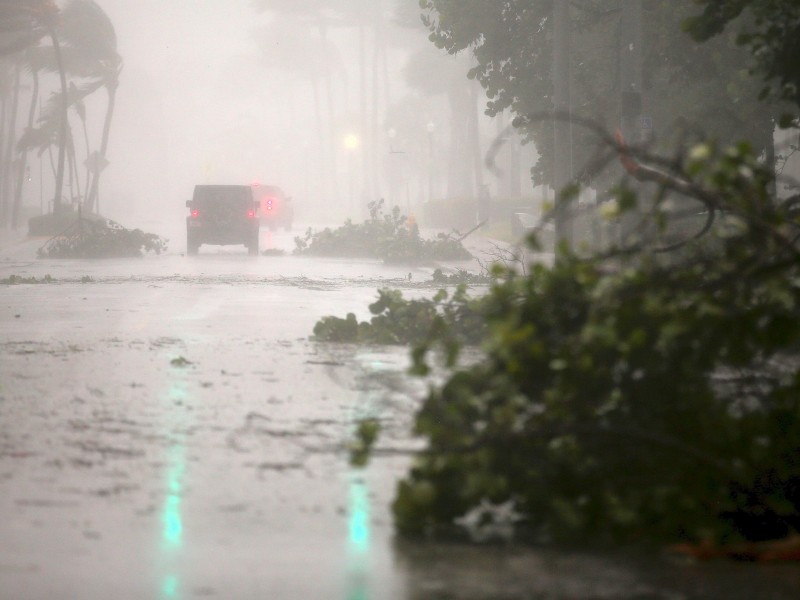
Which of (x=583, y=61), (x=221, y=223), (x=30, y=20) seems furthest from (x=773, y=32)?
(x=30, y=20)

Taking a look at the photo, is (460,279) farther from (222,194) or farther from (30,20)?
(30,20)

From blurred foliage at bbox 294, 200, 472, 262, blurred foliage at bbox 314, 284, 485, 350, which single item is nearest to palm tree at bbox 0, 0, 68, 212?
blurred foliage at bbox 294, 200, 472, 262

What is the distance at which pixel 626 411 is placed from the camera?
610 centimetres

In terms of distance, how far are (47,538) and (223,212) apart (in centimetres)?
3153

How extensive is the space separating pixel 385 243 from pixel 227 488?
2762cm

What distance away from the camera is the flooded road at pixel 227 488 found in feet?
16.2

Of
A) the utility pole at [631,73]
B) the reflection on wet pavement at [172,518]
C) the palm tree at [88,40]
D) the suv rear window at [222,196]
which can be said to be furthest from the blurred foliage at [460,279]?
the palm tree at [88,40]

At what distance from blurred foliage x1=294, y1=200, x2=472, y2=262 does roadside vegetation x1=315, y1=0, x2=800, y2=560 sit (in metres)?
26.6

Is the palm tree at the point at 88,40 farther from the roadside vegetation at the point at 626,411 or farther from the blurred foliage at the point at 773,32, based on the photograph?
the roadside vegetation at the point at 626,411

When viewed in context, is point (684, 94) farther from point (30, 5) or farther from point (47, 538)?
point (30, 5)

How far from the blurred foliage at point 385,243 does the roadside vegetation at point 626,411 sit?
87.2 feet

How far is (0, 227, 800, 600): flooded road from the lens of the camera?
16.2 feet

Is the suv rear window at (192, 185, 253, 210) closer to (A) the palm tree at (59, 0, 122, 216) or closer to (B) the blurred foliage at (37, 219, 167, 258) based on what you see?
(B) the blurred foliage at (37, 219, 167, 258)

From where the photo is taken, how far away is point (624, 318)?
5.79m
